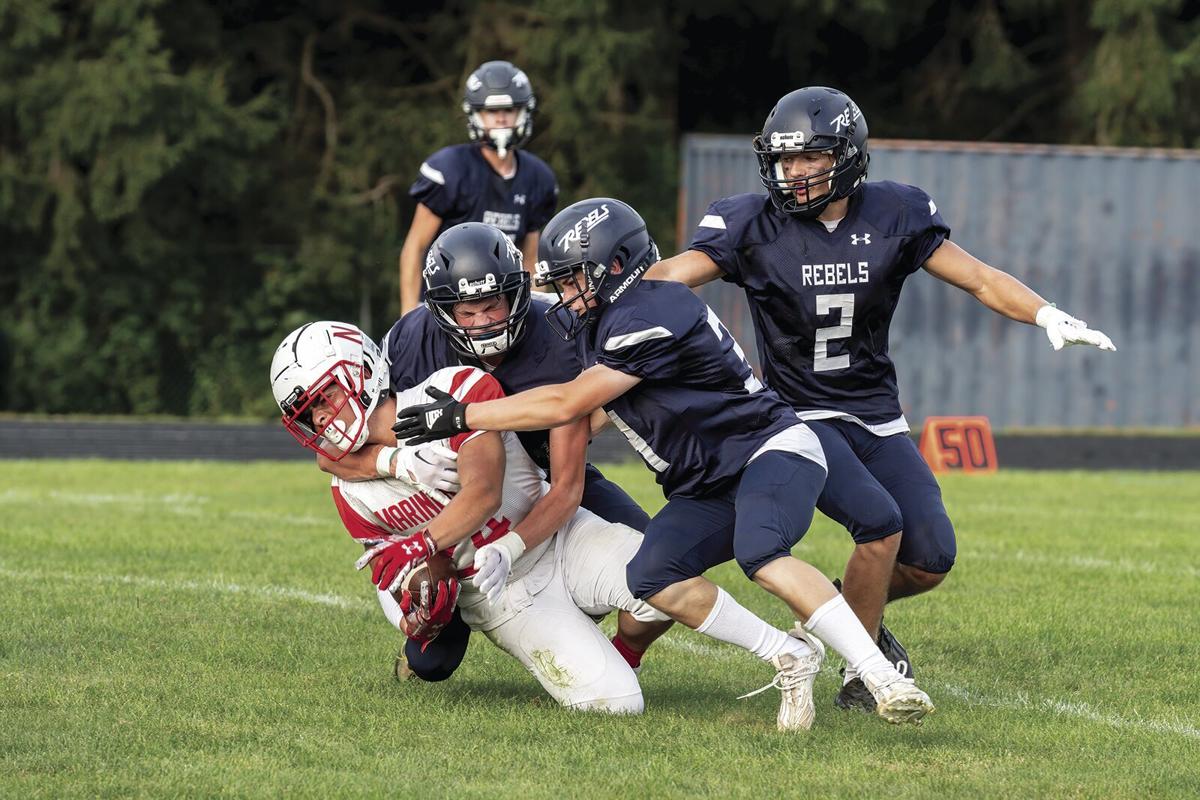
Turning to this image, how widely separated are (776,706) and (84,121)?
14.7 m

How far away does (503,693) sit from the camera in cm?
521

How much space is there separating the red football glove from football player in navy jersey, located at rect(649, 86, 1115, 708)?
1129mm

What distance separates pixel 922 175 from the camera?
1609cm

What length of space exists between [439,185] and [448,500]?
3607 millimetres

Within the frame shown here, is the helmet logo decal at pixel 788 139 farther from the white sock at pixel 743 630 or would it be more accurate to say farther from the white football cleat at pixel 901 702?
the white football cleat at pixel 901 702

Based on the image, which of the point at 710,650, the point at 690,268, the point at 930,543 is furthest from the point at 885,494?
the point at 710,650

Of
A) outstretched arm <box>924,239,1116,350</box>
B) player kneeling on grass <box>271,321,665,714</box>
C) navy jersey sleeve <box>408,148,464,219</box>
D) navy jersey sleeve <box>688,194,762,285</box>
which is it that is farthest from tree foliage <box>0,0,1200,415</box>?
player kneeling on grass <box>271,321,665,714</box>

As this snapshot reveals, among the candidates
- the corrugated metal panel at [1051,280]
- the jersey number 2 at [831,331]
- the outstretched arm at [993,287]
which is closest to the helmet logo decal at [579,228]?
the jersey number 2 at [831,331]

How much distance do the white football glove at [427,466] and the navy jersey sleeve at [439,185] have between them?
140 inches

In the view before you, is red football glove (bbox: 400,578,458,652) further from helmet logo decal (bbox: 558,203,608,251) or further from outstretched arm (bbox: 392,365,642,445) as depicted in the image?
helmet logo decal (bbox: 558,203,608,251)

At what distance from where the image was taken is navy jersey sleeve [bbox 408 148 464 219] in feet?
27.3

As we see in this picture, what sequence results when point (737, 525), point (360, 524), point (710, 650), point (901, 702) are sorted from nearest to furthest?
1. point (901, 702)
2. point (737, 525)
3. point (360, 524)
4. point (710, 650)

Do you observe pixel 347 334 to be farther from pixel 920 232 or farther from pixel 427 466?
pixel 920 232

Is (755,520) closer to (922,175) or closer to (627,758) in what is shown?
(627,758)
